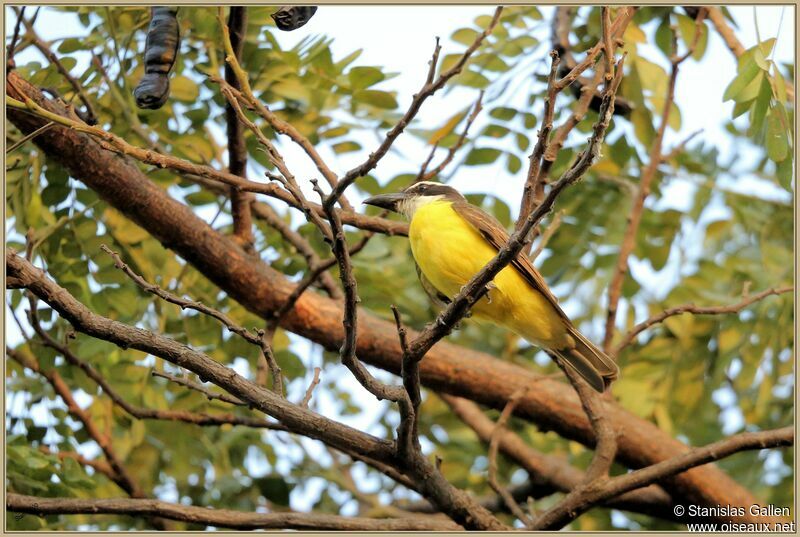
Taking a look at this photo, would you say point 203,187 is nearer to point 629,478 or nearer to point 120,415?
point 120,415

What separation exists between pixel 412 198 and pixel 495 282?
0.66m

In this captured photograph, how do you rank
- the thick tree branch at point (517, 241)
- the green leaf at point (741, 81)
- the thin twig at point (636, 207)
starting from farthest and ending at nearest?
the thin twig at point (636, 207) < the green leaf at point (741, 81) < the thick tree branch at point (517, 241)

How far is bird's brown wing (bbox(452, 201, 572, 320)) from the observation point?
12.4 ft

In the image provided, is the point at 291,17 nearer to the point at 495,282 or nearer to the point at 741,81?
the point at 495,282

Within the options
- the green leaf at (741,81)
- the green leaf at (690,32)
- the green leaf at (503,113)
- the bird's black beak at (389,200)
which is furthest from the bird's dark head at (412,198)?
the green leaf at (690,32)

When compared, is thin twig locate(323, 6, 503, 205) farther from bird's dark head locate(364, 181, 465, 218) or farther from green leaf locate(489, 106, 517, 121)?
green leaf locate(489, 106, 517, 121)

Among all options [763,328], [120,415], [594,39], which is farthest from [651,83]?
[120,415]

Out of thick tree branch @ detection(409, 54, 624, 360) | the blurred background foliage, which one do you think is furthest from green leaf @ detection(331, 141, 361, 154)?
thick tree branch @ detection(409, 54, 624, 360)

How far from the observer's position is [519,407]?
15.7ft

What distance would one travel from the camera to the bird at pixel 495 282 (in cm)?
380

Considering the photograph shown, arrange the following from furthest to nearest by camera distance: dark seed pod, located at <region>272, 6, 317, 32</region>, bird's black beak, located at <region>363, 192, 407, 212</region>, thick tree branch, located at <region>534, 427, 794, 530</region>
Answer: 1. bird's black beak, located at <region>363, 192, 407, 212</region>
2. thick tree branch, located at <region>534, 427, 794, 530</region>
3. dark seed pod, located at <region>272, 6, 317, 32</region>

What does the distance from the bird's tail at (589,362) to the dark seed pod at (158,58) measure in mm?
1918

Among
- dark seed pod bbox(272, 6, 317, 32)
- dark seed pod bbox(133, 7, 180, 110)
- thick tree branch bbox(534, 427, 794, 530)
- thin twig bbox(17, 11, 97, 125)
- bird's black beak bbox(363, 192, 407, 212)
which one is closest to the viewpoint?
dark seed pod bbox(272, 6, 317, 32)

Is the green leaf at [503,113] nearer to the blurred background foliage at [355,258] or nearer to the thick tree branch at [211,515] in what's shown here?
the blurred background foliage at [355,258]
